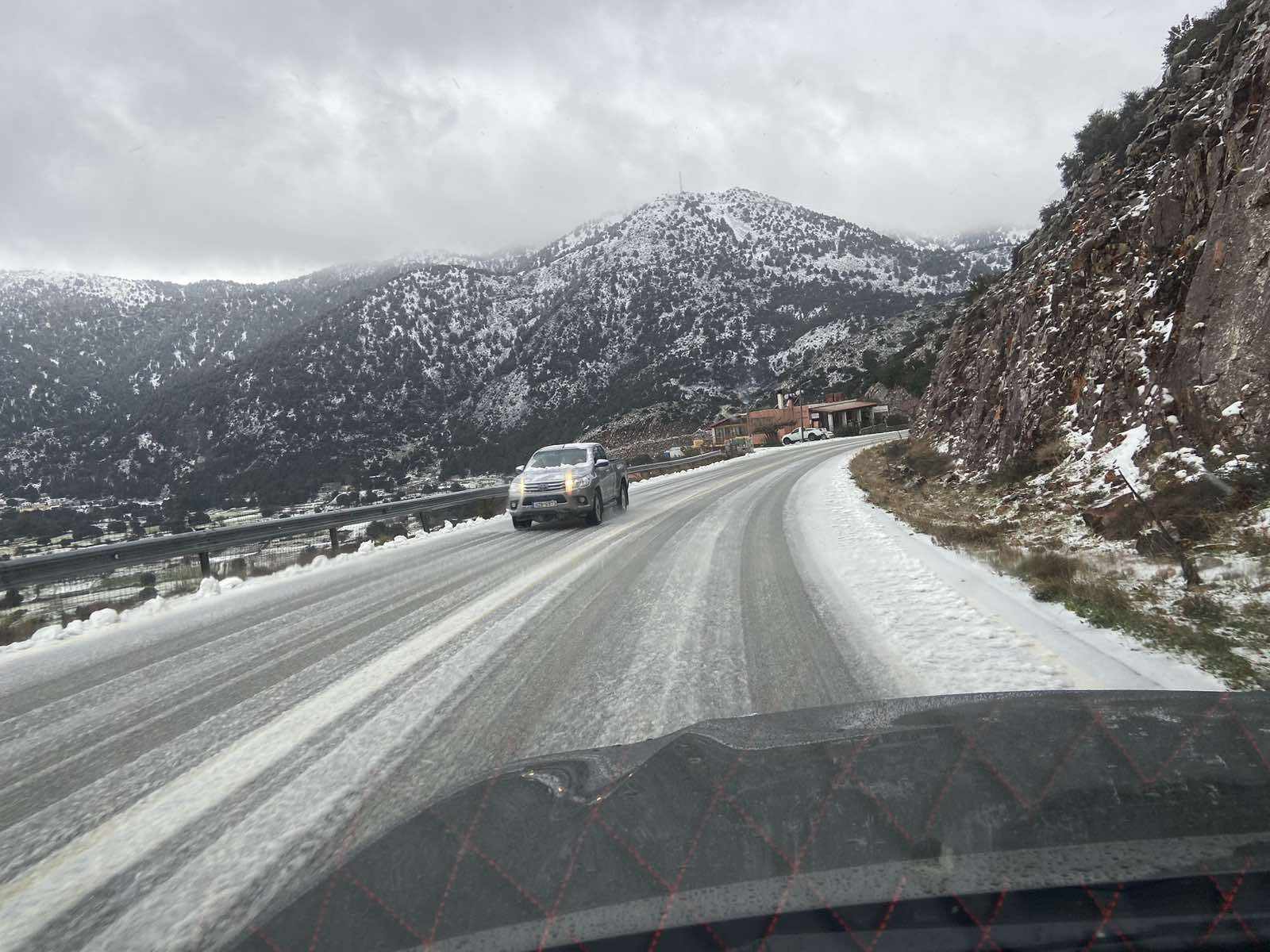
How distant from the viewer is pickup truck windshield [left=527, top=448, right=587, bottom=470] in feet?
44.2

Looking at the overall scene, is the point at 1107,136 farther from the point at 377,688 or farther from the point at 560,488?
the point at 377,688

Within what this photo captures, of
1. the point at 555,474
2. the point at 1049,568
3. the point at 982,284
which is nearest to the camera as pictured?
the point at 1049,568

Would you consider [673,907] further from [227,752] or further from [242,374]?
[242,374]

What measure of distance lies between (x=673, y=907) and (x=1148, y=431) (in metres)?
10.6

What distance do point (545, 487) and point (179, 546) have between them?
20.0ft

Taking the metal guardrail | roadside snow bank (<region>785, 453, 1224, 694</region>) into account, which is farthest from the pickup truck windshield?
roadside snow bank (<region>785, 453, 1224, 694</region>)

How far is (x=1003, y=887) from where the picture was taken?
1164 mm

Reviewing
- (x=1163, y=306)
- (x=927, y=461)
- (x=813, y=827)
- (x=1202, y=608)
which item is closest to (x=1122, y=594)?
(x=1202, y=608)

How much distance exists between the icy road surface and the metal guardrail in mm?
1919

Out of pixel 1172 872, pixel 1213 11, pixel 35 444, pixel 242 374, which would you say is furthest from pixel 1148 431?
pixel 242 374

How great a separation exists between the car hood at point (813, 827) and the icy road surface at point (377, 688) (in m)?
0.90

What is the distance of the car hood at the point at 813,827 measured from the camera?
121 centimetres

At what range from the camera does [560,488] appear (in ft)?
41.1

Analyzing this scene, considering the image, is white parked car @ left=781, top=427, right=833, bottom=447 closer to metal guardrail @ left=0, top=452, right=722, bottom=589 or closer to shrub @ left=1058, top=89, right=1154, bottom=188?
shrub @ left=1058, top=89, right=1154, bottom=188
